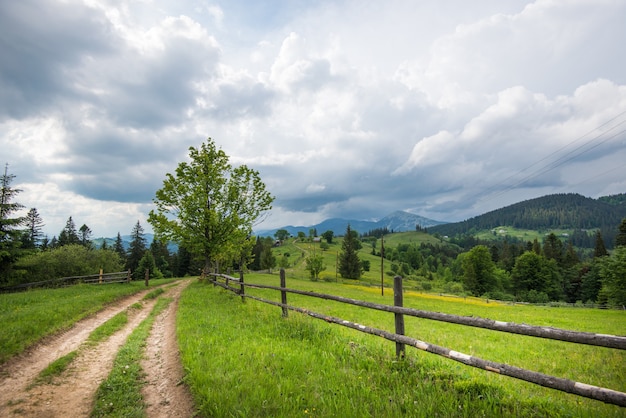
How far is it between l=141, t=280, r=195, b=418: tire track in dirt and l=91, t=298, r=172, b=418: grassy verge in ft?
0.50

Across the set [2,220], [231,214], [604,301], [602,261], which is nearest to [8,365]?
[231,214]

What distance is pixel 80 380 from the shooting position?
19.4ft

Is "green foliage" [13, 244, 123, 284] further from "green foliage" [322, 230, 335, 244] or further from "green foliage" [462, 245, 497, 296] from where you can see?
"green foliage" [322, 230, 335, 244]

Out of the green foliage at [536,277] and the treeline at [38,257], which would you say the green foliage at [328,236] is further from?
the treeline at [38,257]

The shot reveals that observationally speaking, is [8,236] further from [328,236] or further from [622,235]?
[328,236]

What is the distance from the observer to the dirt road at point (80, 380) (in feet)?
15.5

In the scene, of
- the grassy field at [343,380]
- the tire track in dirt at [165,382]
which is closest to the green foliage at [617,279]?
the grassy field at [343,380]

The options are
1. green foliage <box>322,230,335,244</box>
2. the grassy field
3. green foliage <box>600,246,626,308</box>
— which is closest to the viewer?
the grassy field

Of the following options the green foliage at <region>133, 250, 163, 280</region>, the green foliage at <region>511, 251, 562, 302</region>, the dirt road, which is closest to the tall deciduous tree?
the dirt road

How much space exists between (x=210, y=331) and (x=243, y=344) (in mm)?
2148

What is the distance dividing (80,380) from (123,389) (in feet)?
Answer: 4.49

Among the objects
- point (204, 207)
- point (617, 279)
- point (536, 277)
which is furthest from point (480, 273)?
point (204, 207)

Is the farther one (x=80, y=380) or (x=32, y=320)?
(x=32, y=320)

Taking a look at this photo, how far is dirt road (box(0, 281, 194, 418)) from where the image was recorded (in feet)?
15.5
